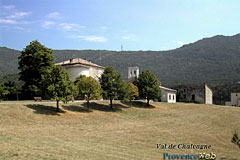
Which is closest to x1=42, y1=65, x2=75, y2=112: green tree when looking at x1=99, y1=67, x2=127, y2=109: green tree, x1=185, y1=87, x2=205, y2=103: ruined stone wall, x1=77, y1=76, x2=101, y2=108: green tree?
x1=77, y1=76, x2=101, y2=108: green tree

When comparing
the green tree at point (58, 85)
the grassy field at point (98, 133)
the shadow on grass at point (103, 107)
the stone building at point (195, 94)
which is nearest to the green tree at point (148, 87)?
the grassy field at point (98, 133)

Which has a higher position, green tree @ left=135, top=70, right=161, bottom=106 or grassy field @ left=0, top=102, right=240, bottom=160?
green tree @ left=135, top=70, right=161, bottom=106

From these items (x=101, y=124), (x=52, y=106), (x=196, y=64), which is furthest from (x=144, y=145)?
(x=196, y=64)

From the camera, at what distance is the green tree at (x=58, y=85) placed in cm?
3425

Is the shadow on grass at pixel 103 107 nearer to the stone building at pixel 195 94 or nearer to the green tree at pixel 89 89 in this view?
the green tree at pixel 89 89

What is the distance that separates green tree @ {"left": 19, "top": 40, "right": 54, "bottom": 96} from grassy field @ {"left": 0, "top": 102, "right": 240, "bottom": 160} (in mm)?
11228

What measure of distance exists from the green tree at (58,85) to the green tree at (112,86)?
Result: 8.74 metres

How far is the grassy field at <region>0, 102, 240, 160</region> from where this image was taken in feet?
55.5

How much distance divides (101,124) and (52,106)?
852 centimetres

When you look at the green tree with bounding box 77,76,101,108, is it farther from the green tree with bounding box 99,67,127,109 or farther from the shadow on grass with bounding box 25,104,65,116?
the shadow on grass with bounding box 25,104,65,116

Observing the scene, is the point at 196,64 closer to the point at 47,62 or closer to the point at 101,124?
the point at 47,62

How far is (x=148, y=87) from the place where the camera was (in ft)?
167

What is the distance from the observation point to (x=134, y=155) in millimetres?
17578

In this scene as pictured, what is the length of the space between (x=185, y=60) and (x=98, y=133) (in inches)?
5442
